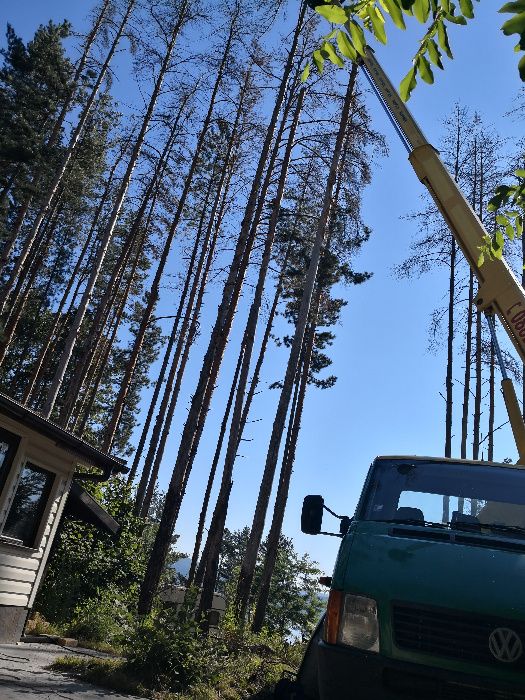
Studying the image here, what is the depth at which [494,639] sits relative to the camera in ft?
9.45

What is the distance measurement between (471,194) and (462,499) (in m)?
19.2

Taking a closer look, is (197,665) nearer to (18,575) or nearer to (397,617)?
(18,575)

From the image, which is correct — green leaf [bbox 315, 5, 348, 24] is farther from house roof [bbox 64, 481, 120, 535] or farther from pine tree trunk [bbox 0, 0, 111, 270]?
pine tree trunk [bbox 0, 0, 111, 270]

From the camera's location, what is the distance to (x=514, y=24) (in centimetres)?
155

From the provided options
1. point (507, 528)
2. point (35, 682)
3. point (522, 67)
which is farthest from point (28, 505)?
point (522, 67)

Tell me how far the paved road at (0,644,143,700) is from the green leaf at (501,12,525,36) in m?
5.68

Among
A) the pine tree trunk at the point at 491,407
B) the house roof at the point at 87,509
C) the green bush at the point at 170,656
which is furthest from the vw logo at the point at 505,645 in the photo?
the pine tree trunk at the point at 491,407

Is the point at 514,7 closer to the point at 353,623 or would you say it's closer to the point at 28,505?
the point at 353,623

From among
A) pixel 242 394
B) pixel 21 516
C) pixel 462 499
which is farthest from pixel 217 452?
pixel 462 499

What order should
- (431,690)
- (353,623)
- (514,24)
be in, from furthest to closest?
(353,623), (431,690), (514,24)

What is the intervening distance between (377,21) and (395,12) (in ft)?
0.38

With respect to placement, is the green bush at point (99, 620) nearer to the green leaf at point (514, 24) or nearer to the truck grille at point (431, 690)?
the truck grille at point (431, 690)

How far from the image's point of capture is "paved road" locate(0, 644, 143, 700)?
17.0 feet

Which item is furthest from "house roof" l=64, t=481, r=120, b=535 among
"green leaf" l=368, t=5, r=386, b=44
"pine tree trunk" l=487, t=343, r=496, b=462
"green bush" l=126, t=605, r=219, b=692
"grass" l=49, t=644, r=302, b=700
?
"pine tree trunk" l=487, t=343, r=496, b=462
